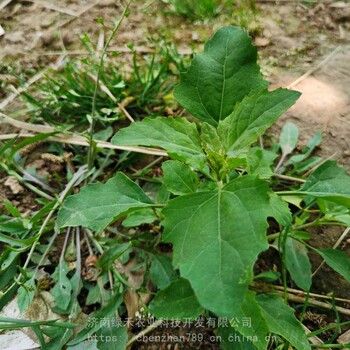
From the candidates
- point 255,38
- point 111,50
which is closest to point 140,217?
point 111,50

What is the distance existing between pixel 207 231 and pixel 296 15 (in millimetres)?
2145

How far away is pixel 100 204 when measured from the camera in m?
1.56

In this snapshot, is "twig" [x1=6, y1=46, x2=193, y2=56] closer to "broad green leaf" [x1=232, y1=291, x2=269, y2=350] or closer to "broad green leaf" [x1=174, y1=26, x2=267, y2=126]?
"broad green leaf" [x1=174, y1=26, x2=267, y2=126]

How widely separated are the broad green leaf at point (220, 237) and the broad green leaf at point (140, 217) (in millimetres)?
452

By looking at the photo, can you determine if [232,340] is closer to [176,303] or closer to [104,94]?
[176,303]

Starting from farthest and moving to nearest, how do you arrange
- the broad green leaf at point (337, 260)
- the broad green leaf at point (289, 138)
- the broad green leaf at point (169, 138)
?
the broad green leaf at point (289, 138) → the broad green leaf at point (337, 260) → the broad green leaf at point (169, 138)

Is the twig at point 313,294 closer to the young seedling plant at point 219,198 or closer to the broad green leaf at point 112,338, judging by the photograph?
the young seedling plant at point 219,198

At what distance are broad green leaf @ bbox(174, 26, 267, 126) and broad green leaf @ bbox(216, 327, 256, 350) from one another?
2.90ft

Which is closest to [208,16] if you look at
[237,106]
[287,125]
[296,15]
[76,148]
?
[296,15]

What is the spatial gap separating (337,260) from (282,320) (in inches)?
14.3

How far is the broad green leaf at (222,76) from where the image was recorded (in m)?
1.63

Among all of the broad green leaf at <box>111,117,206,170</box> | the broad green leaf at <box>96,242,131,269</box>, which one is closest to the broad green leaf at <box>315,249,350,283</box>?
the broad green leaf at <box>111,117,206,170</box>

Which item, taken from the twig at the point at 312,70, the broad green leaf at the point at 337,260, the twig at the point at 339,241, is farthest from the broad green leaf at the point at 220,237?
the twig at the point at 312,70

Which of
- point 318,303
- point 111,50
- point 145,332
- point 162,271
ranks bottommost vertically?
point 318,303
